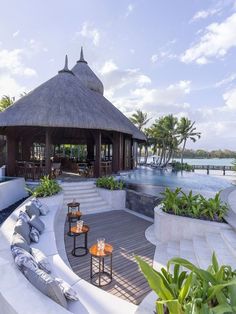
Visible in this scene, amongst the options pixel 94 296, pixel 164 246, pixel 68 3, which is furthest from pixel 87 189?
pixel 68 3

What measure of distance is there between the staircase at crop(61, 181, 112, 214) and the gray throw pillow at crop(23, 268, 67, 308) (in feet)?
20.2

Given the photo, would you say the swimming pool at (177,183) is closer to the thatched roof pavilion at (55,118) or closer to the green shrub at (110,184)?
the green shrub at (110,184)

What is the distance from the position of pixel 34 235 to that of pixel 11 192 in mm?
6389

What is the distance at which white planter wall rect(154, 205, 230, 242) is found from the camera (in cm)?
Result: 565

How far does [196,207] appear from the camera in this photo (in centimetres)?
623

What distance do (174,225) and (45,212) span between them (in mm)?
4040

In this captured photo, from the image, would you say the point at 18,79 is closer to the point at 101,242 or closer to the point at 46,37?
the point at 46,37

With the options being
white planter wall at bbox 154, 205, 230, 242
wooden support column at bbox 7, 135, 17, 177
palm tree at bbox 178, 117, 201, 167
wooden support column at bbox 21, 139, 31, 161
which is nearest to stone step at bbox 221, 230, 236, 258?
white planter wall at bbox 154, 205, 230, 242

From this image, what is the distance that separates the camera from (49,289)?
2.85 metres

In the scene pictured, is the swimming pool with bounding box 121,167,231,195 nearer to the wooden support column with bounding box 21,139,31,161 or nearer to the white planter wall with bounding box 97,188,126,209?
the white planter wall with bounding box 97,188,126,209

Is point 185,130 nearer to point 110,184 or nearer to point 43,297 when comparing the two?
point 110,184

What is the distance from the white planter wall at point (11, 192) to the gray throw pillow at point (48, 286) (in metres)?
7.66

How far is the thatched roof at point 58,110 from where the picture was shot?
11.2 metres

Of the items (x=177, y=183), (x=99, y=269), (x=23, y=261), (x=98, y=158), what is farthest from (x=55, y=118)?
(x=23, y=261)
